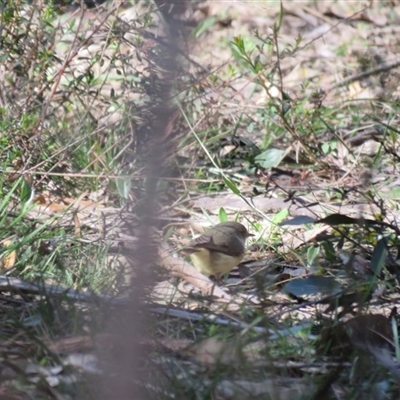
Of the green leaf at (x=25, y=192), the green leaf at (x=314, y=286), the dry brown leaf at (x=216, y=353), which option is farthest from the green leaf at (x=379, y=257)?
the green leaf at (x=25, y=192)

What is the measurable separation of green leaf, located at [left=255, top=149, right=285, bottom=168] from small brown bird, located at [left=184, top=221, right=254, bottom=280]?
153 centimetres

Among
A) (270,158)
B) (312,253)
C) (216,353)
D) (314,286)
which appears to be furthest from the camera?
(270,158)

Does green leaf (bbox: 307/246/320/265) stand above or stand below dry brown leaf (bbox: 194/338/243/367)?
above

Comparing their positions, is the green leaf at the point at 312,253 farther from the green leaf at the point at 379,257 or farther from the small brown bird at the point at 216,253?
the green leaf at the point at 379,257

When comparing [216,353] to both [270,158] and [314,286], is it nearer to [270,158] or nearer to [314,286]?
[314,286]

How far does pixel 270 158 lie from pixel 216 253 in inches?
67.8

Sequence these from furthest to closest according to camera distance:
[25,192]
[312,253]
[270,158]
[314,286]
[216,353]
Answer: [270,158] < [25,192] < [312,253] < [314,286] < [216,353]

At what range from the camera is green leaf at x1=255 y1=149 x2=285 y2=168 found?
5285 mm

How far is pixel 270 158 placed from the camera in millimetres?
5312

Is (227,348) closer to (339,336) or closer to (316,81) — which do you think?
(339,336)

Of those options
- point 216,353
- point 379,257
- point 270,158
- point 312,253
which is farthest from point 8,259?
point 270,158

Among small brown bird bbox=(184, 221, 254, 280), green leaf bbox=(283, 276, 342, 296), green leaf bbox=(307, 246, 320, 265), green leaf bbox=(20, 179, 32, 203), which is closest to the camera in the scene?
green leaf bbox=(283, 276, 342, 296)

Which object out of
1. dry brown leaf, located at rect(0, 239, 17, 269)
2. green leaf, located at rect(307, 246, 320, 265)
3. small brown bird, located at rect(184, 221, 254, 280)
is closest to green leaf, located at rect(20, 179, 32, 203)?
dry brown leaf, located at rect(0, 239, 17, 269)

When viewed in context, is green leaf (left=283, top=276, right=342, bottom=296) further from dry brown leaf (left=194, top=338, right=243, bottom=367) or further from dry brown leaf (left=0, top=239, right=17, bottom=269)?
dry brown leaf (left=0, top=239, right=17, bottom=269)
